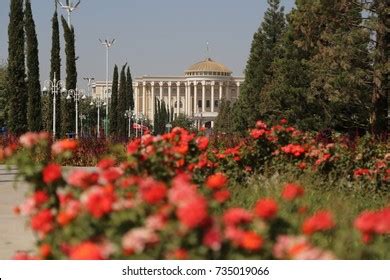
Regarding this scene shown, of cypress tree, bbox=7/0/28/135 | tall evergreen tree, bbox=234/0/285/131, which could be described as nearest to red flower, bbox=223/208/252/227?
cypress tree, bbox=7/0/28/135

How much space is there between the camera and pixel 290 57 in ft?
91.1

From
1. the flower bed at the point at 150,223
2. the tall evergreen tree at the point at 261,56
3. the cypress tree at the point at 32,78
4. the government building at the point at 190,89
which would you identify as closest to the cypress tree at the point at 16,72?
the cypress tree at the point at 32,78

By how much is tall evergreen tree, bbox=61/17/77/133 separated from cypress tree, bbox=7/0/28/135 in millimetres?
9888

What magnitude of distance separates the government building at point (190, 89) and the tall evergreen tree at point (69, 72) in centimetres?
10172

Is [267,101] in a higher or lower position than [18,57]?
lower

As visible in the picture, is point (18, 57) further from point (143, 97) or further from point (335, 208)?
point (143, 97)

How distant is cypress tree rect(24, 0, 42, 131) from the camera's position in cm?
3066

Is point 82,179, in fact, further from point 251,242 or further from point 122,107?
point 122,107

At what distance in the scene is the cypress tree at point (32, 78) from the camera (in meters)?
30.7

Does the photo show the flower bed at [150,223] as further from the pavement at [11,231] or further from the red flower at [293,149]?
the red flower at [293,149]

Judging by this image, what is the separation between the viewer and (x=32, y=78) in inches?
1238
